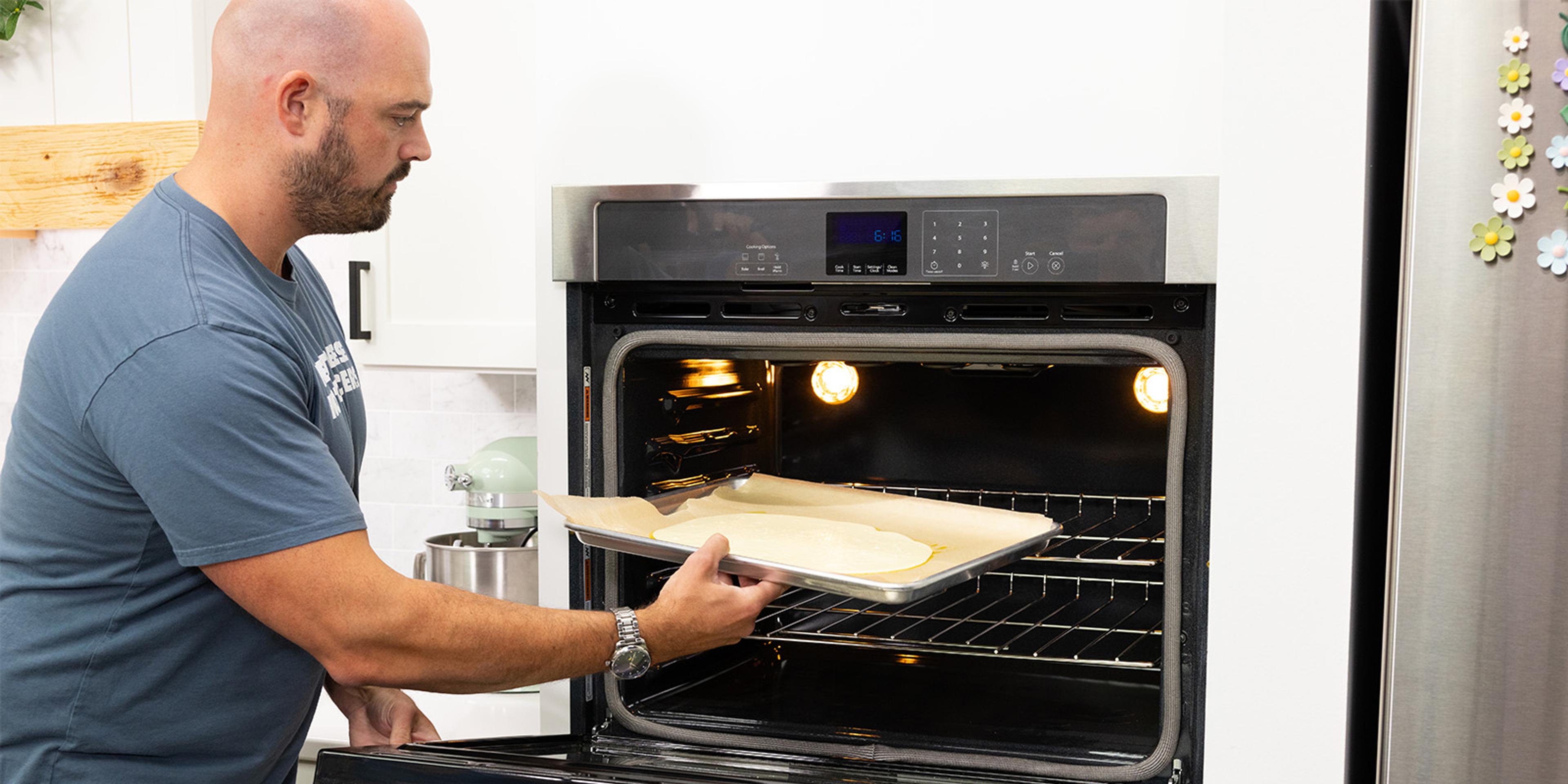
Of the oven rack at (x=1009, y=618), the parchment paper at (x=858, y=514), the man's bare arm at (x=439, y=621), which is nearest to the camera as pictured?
the man's bare arm at (x=439, y=621)

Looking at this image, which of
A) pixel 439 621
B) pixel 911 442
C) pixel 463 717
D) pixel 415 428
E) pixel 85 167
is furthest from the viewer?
pixel 415 428

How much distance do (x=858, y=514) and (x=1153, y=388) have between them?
1.38ft

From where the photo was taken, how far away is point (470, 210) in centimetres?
187

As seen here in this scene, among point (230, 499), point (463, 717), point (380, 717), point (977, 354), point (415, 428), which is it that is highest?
point (977, 354)

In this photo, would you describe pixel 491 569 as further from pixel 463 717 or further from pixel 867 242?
pixel 867 242

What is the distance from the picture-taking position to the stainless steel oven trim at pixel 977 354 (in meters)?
1.08

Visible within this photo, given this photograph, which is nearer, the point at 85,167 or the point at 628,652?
the point at 628,652

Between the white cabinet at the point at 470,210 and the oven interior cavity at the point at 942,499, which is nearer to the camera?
the oven interior cavity at the point at 942,499

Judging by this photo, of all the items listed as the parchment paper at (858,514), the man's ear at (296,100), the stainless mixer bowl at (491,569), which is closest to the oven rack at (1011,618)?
the parchment paper at (858,514)

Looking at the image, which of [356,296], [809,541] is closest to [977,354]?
[809,541]

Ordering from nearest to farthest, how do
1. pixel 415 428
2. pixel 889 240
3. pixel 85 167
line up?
1. pixel 889 240
2. pixel 85 167
3. pixel 415 428

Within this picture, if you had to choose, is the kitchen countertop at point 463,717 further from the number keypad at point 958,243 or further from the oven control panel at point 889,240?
the number keypad at point 958,243

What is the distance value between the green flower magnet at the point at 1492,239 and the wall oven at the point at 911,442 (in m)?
0.21

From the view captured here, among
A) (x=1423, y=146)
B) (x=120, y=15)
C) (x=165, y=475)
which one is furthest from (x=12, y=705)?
(x=120, y=15)
